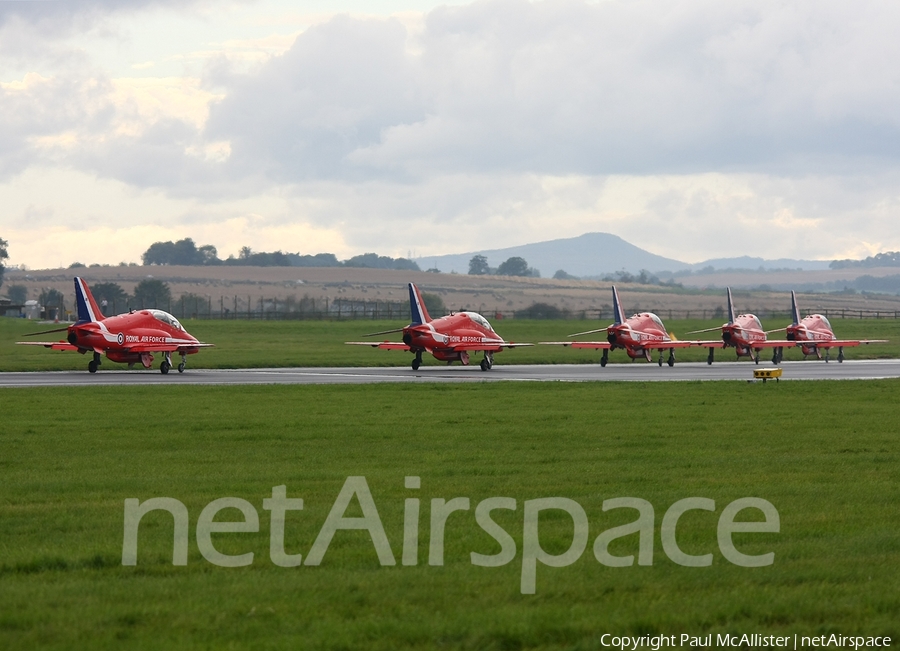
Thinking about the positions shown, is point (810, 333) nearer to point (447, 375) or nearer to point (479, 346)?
point (479, 346)

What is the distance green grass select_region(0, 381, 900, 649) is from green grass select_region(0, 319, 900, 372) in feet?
73.1

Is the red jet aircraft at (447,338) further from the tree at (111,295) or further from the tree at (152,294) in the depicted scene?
the tree at (152,294)

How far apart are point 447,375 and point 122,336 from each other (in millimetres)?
11644

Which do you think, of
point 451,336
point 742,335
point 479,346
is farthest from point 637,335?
point 451,336

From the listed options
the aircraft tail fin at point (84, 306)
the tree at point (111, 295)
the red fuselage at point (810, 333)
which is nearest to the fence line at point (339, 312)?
the tree at point (111, 295)

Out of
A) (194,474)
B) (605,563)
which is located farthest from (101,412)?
(605,563)

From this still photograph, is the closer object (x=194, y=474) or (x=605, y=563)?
(x=605, y=563)

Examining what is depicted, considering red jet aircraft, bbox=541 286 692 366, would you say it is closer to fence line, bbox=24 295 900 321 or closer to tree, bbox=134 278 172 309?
fence line, bbox=24 295 900 321

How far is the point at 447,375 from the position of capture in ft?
136

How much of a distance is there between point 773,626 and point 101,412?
18.7m

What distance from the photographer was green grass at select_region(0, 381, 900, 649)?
306 inches

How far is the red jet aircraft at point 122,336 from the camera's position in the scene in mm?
39781

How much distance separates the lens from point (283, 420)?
22078 millimetres

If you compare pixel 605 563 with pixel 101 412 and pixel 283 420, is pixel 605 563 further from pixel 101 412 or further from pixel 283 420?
pixel 101 412
